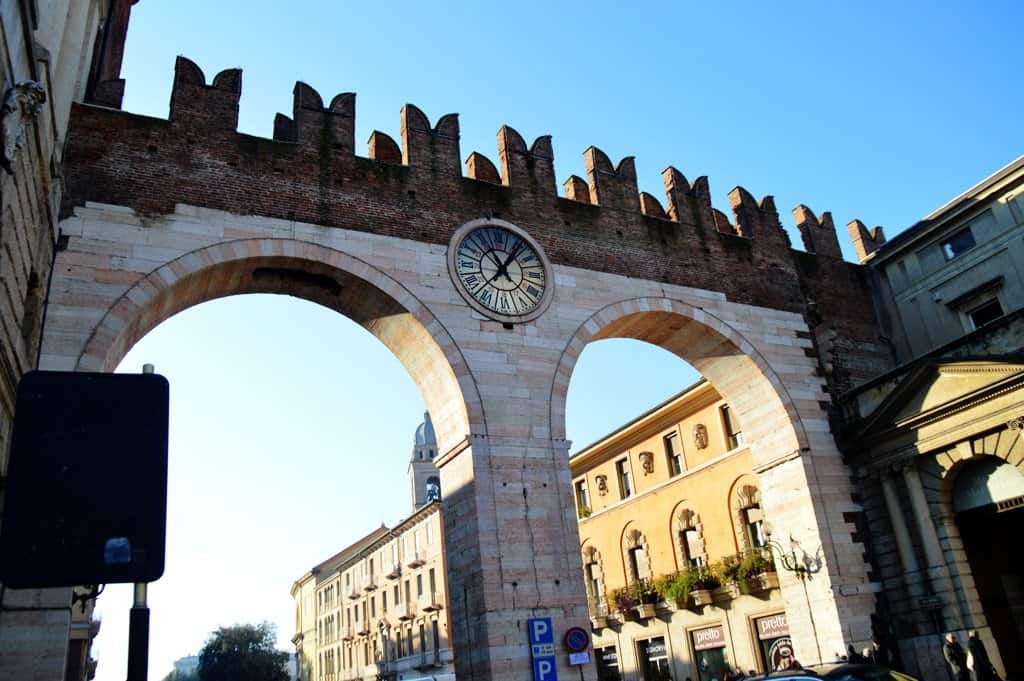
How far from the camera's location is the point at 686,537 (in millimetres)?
24719

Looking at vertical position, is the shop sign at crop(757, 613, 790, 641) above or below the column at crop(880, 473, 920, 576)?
below

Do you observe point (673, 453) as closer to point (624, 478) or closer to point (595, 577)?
point (624, 478)

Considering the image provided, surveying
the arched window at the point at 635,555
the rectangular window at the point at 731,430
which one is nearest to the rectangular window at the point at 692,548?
the arched window at the point at 635,555

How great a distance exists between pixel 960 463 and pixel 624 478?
14.3m

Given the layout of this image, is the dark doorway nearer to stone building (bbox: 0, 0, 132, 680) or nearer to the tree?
stone building (bbox: 0, 0, 132, 680)

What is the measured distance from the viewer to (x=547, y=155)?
16.9m

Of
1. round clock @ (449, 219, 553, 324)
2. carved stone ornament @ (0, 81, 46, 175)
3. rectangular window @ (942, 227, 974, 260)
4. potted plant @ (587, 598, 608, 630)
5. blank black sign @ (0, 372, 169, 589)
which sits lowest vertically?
blank black sign @ (0, 372, 169, 589)

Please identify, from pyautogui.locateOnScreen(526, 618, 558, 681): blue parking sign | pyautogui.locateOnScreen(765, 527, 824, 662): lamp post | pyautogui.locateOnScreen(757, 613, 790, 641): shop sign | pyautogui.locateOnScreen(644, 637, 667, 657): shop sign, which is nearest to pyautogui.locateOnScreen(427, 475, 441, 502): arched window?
pyautogui.locateOnScreen(644, 637, 667, 657): shop sign

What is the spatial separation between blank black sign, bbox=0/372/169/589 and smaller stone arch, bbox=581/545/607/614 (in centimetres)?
2634

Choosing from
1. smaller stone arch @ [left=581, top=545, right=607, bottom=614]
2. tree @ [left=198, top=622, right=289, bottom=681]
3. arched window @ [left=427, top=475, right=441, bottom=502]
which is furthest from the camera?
arched window @ [left=427, top=475, right=441, bottom=502]

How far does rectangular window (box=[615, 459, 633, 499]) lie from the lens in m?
27.9

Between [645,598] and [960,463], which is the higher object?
[960,463]

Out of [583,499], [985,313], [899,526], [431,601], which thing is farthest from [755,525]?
[431,601]

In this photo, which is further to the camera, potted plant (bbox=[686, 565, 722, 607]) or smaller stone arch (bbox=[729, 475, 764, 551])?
potted plant (bbox=[686, 565, 722, 607])
